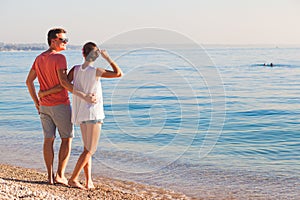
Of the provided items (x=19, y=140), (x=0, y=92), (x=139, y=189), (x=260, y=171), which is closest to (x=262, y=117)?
(x=260, y=171)

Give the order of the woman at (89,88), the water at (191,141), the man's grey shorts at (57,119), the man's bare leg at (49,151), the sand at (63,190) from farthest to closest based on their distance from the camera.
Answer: the water at (191,141)
the man's bare leg at (49,151)
the man's grey shorts at (57,119)
the woman at (89,88)
the sand at (63,190)

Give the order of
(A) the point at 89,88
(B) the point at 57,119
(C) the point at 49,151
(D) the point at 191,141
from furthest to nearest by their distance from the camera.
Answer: (D) the point at 191,141 < (C) the point at 49,151 < (B) the point at 57,119 < (A) the point at 89,88

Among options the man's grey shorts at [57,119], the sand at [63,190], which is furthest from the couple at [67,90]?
the sand at [63,190]

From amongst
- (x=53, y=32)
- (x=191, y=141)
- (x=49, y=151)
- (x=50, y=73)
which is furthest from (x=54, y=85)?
(x=191, y=141)

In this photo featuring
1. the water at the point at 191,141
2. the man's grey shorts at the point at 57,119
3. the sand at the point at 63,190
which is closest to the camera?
the sand at the point at 63,190

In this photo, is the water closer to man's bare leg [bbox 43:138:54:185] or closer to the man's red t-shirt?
the man's red t-shirt

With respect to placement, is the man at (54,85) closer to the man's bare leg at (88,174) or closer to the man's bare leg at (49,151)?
the man's bare leg at (49,151)

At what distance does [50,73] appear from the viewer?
229 inches

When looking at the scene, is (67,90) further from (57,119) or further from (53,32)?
(53,32)

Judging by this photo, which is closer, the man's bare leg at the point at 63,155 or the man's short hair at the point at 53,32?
the man's short hair at the point at 53,32

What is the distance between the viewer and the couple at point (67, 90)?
564 cm

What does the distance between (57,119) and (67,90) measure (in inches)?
16.0

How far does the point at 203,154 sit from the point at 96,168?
249cm

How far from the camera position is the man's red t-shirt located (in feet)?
18.8
